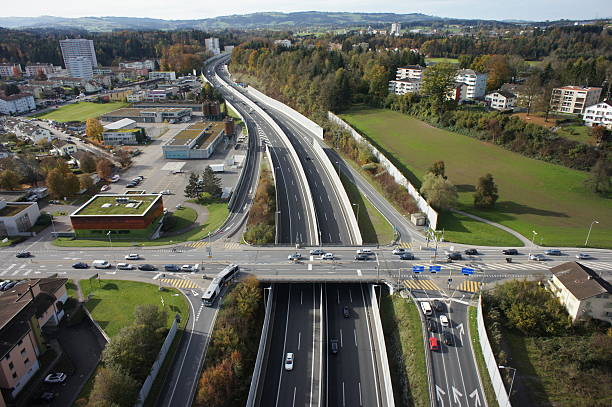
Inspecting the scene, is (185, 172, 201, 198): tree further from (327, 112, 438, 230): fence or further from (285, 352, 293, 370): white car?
(285, 352, 293, 370): white car

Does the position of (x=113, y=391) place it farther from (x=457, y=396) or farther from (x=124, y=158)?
(x=124, y=158)

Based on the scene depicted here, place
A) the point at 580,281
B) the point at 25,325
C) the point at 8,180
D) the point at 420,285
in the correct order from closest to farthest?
1. the point at 25,325
2. the point at 580,281
3. the point at 420,285
4. the point at 8,180

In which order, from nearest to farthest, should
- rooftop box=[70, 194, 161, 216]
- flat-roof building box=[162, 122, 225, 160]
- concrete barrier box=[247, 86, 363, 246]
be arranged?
rooftop box=[70, 194, 161, 216]
concrete barrier box=[247, 86, 363, 246]
flat-roof building box=[162, 122, 225, 160]

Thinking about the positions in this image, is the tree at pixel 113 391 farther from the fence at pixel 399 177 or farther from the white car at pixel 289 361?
the fence at pixel 399 177

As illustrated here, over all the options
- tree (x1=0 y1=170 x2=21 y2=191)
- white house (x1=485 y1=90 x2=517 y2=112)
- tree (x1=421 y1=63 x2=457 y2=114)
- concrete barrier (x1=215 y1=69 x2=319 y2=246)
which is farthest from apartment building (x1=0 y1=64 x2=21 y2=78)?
white house (x1=485 y1=90 x2=517 y2=112)

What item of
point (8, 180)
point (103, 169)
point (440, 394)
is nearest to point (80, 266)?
point (8, 180)
